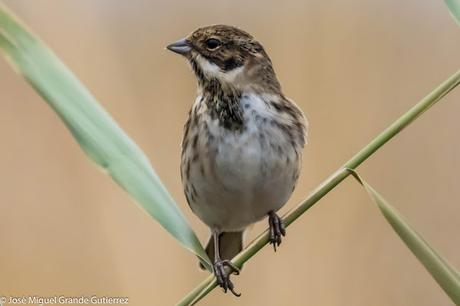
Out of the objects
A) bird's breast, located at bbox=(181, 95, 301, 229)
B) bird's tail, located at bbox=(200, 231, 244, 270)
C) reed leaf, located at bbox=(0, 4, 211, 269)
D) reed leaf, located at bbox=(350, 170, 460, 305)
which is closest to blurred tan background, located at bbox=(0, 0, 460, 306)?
bird's tail, located at bbox=(200, 231, 244, 270)

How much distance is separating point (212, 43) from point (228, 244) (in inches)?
20.2

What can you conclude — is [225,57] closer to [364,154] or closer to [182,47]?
[182,47]

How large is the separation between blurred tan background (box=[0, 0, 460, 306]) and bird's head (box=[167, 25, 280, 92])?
0.88m

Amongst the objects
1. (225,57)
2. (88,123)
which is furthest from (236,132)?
(88,123)

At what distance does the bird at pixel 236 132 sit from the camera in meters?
1.75

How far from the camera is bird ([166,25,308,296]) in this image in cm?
175

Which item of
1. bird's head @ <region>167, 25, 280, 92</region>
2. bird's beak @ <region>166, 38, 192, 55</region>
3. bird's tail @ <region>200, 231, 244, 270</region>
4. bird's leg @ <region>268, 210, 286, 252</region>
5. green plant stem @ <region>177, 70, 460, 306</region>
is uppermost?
bird's beak @ <region>166, 38, 192, 55</region>

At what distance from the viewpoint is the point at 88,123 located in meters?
1.03

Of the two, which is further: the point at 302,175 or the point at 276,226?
the point at 302,175

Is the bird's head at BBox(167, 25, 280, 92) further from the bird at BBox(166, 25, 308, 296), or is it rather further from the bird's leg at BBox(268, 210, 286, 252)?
the bird's leg at BBox(268, 210, 286, 252)

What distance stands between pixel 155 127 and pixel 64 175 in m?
0.29

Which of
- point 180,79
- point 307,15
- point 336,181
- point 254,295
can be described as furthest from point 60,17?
point 336,181

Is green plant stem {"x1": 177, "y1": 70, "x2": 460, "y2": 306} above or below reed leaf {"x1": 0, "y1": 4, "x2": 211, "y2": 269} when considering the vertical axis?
below

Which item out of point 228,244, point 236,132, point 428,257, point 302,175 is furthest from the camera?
point 302,175
